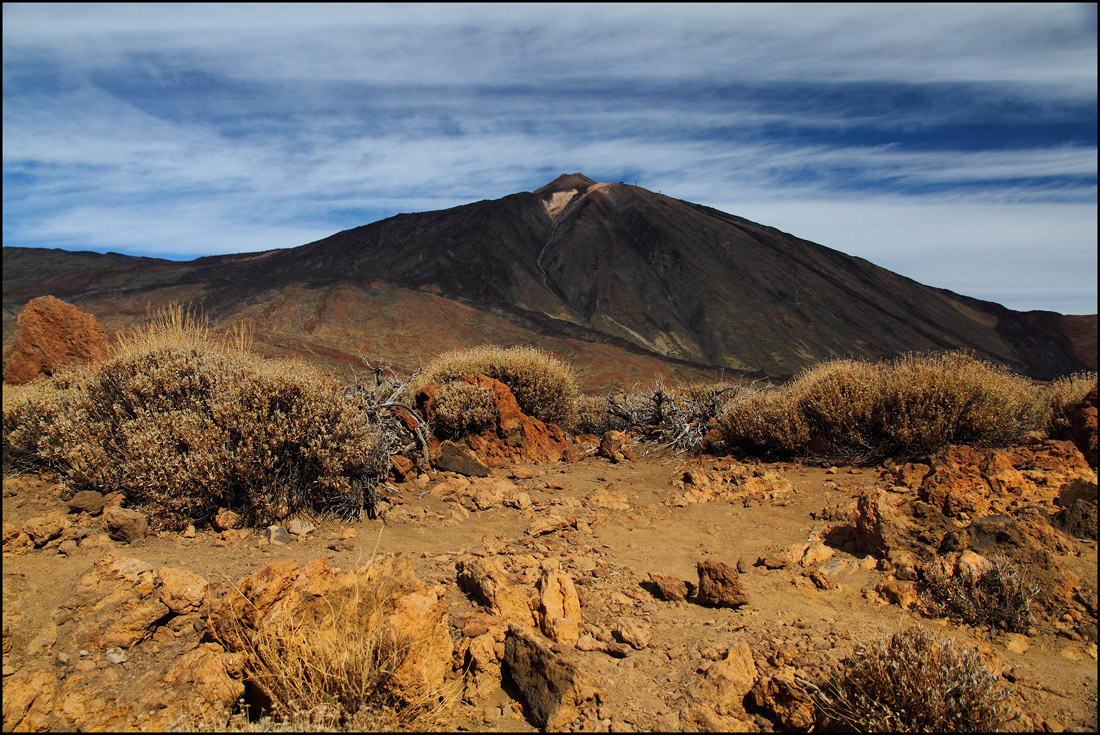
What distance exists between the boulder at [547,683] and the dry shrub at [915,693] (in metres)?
0.90

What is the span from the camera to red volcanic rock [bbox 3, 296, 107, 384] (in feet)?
27.5

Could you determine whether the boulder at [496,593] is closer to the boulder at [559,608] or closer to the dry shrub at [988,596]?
the boulder at [559,608]

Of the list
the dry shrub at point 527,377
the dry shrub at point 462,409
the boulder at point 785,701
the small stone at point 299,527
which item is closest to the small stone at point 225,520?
the small stone at point 299,527

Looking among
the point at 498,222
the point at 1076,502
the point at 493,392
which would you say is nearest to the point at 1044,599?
the point at 1076,502

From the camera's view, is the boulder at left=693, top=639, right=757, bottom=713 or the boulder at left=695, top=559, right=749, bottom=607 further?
the boulder at left=695, top=559, right=749, bottom=607

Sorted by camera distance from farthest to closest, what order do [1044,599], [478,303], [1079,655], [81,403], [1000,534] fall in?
[478,303], [81,403], [1000,534], [1044,599], [1079,655]

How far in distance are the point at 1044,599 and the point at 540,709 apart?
8.05ft

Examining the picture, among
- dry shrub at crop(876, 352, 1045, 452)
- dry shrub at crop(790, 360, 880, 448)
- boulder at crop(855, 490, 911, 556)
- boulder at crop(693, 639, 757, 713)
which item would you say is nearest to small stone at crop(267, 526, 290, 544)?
boulder at crop(693, 639, 757, 713)

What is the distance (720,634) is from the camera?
2.97 meters

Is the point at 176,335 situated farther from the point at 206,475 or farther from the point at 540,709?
the point at 540,709

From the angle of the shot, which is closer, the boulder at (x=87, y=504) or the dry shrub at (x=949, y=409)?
the boulder at (x=87, y=504)

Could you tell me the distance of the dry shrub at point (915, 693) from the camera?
2.13 m

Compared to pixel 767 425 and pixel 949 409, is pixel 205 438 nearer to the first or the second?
pixel 767 425

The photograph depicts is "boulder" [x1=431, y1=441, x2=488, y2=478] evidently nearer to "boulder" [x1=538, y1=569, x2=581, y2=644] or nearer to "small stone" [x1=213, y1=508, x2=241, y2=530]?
"small stone" [x1=213, y1=508, x2=241, y2=530]
